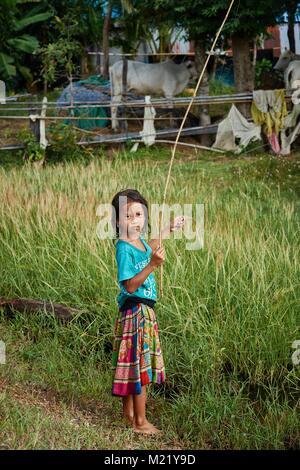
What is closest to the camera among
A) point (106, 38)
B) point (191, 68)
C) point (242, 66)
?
point (242, 66)

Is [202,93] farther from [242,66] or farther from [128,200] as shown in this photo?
[128,200]

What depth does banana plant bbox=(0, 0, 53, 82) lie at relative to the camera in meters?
14.3

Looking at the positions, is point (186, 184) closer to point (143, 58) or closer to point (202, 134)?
point (202, 134)

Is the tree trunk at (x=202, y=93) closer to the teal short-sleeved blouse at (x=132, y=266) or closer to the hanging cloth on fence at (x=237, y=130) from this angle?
the hanging cloth on fence at (x=237, y=130)

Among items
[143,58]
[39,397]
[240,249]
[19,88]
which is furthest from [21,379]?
[143,58]

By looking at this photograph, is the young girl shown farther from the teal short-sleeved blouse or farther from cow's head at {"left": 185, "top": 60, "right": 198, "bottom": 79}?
cow's head at {"left": 185, "top": 60, "right": 198, "bottom": 79}

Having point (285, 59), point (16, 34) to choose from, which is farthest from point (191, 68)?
point (16, 34)

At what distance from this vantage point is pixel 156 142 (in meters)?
12.0

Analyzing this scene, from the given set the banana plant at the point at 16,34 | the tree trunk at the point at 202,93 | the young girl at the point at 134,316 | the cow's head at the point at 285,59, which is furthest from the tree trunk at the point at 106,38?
the young girl at the point at 134,316

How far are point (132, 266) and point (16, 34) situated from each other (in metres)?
12.4

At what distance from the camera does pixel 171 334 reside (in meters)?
4.84

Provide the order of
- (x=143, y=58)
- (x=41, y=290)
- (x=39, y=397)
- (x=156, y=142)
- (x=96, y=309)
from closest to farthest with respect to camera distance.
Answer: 1. (x=39, y=397)
2. (x=96, y=309)
3. (x=41, y=290)
4. (x=156, y=142)
5. (x=143, y=58)

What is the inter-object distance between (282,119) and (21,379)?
7131mm

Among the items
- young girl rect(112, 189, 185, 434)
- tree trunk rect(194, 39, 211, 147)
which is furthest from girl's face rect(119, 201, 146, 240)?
tree trunk rect(194, 39, 211, 147)
